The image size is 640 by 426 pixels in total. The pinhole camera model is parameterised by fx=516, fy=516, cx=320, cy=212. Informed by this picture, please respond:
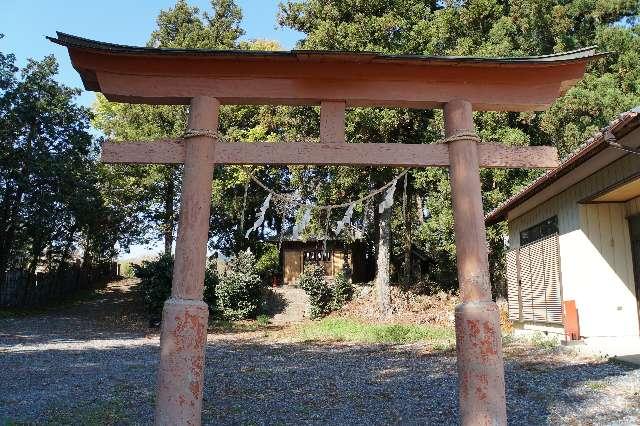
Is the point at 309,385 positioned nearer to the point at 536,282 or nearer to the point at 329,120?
the point at 329,120

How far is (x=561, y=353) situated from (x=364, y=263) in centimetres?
1949

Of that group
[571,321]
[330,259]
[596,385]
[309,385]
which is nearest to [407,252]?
[330,259]

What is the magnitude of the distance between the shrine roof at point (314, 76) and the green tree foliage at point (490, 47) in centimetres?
1246

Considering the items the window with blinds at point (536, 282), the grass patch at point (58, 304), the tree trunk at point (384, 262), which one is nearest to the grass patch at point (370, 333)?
the tree trunk at point (384, 262)

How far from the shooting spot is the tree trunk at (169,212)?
27.4m

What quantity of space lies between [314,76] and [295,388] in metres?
Result: 4.85

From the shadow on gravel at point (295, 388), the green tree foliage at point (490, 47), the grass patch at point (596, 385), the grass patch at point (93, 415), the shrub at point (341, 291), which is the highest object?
the green tree foliage at point (490, 47)

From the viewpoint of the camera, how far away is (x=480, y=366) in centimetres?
426

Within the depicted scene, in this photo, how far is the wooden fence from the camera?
23.8 metres

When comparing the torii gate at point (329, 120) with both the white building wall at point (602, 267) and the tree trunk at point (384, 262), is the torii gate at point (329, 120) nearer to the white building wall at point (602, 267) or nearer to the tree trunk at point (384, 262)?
the white building wall at point (602, 267)

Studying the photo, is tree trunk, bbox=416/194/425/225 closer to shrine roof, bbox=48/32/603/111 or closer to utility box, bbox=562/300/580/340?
utility box, bbox=562/300/580/340

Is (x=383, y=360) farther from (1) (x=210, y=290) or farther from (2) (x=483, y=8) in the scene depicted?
(2) (x=483, y=8)

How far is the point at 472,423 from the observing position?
13.9 feet

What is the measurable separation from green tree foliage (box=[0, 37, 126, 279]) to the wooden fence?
0.69m
